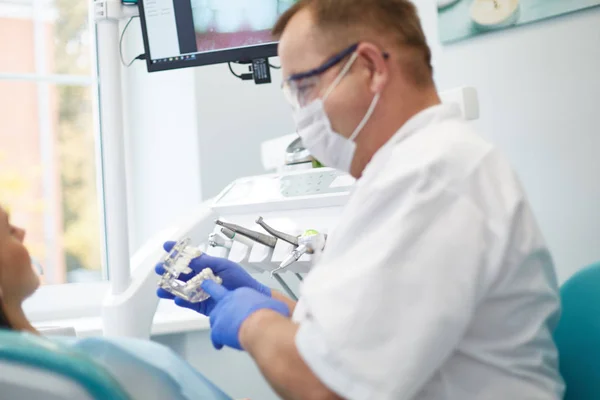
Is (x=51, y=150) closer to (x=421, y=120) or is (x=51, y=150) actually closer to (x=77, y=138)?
(x=77, y=138)

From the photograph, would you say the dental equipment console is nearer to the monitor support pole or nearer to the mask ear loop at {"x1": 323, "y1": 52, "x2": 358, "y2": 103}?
the monitor support pole

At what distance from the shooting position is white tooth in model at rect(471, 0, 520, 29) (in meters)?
1.95

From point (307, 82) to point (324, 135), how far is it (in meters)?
0.09

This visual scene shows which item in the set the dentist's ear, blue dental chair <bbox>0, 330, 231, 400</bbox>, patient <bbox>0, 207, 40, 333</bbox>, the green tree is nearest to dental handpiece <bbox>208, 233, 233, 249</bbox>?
patient <bbox>0, 207, 40, 333</bbox>

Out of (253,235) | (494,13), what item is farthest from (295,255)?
(494,13)

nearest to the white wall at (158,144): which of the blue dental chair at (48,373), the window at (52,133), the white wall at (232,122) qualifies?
the white wall at (232,122)

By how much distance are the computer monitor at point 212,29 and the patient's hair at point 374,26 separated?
79 cm

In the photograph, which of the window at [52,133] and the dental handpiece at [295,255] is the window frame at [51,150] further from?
the dental handpiece at [295,255]

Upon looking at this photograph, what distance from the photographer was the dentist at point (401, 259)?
833 millimetres

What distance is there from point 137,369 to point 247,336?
0.29 m

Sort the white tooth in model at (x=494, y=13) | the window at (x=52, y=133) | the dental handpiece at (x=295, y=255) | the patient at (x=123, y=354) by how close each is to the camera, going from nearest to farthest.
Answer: the patient at (x=123, y=354) < the dental handpiece at (x=295, y=255) < the white tooth in model at (x=494, y=13) < the window at (x=52, y=133)

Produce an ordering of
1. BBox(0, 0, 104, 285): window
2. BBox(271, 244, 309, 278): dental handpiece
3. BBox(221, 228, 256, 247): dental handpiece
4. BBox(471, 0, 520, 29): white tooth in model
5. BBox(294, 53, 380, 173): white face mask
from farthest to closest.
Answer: BBox(0, 0, 104, 285): window
BBox(471, 0, 520, 29): white tooth in model
BBox(221, 228, 256, 247): dental handpiece
BBox(271, 244, 309, 278): dental handpiece
BBox(294, 53, 380, 173): white face mask

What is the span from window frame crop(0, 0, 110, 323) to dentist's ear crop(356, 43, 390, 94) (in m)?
1.68

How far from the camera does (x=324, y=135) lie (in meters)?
1.15
